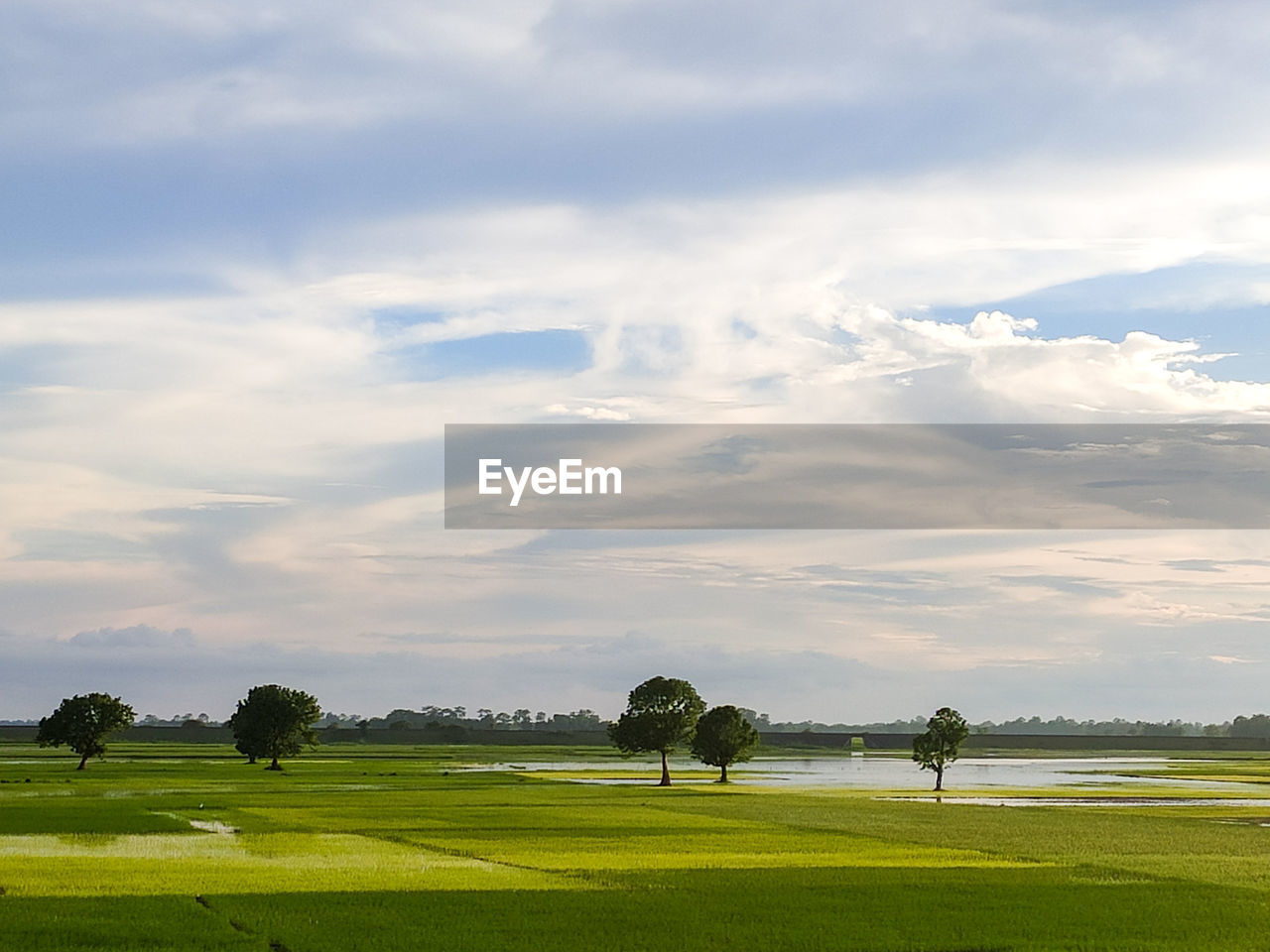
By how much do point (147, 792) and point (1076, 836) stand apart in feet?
181

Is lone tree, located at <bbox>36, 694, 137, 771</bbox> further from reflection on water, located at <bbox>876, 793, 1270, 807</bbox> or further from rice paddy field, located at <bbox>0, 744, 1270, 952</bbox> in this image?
reflection on water, located at <bbox>876, 793, 1270, 807</bbox>

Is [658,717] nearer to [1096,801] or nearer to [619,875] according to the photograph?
[1096,801]

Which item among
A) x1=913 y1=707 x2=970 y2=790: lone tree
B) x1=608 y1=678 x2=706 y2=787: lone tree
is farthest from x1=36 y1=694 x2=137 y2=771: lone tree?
x1=913 y1=707 x2=970 y2=790: lone tree

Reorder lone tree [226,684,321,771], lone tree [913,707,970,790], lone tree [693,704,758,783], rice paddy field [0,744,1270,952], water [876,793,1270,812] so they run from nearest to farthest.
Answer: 1. rice paddy field [0,744,1270,952]
2. water [876,793,1270,812]
3. lone tree [913,707,970,790]
4. lone tree [693,704,758,783]
5. lone tree [226,684,321,771]

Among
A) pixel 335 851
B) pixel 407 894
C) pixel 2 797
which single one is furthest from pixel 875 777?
pixel 407 894

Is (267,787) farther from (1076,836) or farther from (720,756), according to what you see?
(1076,836)

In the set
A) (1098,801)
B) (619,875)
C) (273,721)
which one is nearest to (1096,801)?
(1098,801)

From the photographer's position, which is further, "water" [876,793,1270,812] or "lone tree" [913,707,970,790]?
"lone tree" [913,707,970,790]

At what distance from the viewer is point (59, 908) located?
3062cm

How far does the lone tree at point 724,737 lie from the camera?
394 feet

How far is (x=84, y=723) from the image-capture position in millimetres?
126625

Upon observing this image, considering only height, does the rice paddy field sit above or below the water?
above

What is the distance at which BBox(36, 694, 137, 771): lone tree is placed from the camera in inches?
4990

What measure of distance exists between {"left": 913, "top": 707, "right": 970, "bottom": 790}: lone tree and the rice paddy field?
32.7 meters
